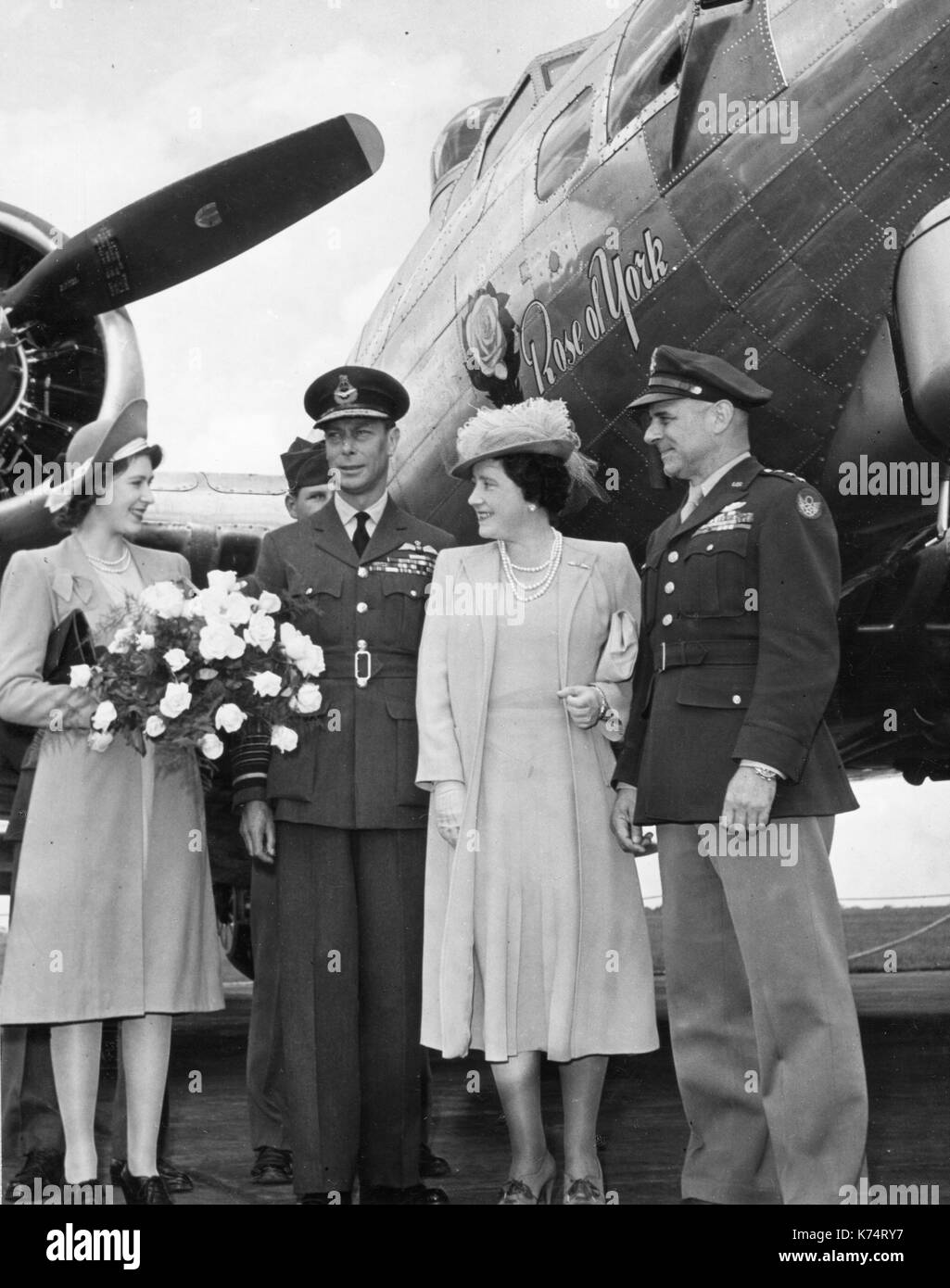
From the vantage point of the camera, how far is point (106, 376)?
7.67 metres

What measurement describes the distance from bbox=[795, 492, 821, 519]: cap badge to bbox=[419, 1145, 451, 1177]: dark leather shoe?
2.24 metres

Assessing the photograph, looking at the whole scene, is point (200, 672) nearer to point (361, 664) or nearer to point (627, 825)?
point (361, 664)

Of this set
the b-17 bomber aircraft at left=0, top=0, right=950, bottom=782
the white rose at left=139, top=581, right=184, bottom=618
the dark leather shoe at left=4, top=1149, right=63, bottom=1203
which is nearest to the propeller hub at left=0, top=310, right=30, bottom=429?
the b-17 bomber aircraft at left=0, top=0, right=950, bottom=782

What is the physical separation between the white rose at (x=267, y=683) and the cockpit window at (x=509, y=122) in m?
4.02

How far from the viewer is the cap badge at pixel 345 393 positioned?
4488mm

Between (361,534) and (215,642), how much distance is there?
30.6 inches

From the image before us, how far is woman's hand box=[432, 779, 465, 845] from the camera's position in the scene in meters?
4.01

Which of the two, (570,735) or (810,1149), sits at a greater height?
(570,735)

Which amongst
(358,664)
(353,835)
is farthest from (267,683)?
(353,835)

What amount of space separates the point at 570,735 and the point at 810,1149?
123cm

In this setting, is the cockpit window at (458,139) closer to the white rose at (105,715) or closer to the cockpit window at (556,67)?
the cockpit window at (556,67)

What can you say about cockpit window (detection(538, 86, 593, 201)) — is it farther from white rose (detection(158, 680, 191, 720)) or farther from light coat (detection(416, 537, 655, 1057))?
white rose (detection(158, 680, 191, 720))

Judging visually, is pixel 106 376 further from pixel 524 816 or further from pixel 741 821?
pixel 741 821
